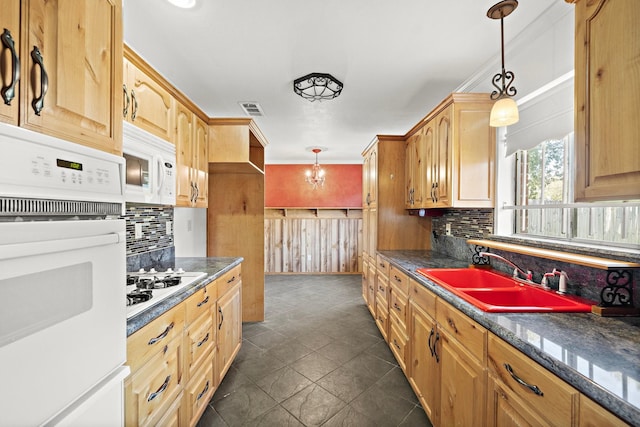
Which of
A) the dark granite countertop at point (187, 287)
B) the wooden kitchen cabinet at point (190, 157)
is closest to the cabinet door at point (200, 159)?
the wooden kitchen cabinet at point (190, 157)

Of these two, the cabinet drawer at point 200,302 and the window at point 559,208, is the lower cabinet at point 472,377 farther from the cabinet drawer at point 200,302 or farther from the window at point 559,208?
the cabinet drawer at point 200,302

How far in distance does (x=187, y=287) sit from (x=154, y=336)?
0.41 m

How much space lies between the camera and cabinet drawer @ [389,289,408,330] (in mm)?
2232

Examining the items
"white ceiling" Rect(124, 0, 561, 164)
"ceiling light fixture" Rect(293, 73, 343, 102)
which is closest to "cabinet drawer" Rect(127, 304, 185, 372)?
"white ceiling" Rect(124, 0, 561, 164)

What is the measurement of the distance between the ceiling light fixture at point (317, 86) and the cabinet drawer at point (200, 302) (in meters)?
1.85

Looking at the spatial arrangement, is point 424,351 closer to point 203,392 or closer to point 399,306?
point 399,306

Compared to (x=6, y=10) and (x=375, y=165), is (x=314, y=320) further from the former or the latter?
(x=6, y=10)

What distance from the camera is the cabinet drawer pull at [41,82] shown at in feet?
2.33

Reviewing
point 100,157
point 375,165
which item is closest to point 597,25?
point 100,157

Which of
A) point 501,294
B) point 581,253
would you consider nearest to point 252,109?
point 501,294

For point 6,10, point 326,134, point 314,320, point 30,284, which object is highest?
point 326,134

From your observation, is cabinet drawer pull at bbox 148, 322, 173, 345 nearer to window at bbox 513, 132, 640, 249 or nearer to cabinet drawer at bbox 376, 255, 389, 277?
cabinet drawer at bbox 376, 255, 389, 277

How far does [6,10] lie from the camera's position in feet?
2.14

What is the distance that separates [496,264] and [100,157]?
2.45m
